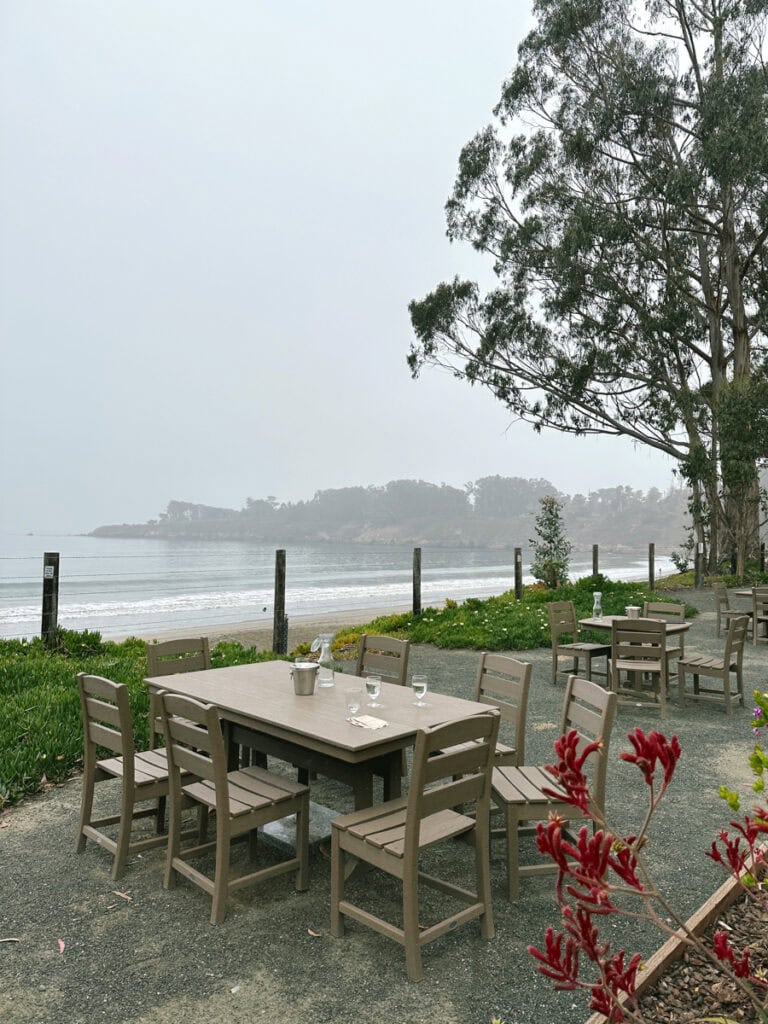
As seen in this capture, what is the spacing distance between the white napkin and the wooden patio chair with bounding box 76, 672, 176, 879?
102 centimetres

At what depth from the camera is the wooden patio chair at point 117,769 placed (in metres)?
3.34

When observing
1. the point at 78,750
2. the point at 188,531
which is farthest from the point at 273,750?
the point at 188,531

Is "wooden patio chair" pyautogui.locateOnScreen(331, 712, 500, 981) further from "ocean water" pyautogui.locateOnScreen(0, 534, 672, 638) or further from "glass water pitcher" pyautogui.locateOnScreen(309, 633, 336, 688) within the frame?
"ocean water" pyautogui.locateOnScreen(0, 534, 672, 638)

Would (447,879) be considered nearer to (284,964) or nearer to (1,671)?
(284,964)

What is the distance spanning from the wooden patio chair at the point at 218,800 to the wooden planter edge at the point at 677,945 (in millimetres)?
1471

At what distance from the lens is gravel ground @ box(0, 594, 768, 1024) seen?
2.45 metres

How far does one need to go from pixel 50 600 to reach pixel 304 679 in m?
6.62

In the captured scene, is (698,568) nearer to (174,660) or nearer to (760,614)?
(760,614)

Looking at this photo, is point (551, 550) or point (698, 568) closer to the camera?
point (551, 550)

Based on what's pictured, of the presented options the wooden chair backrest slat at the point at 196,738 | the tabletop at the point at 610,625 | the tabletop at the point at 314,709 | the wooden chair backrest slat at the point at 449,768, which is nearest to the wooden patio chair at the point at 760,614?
the tabletop at the point at 610,625

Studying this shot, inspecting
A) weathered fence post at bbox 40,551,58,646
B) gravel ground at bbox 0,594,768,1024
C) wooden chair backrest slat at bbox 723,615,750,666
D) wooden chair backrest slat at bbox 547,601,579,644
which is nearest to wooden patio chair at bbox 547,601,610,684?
wooden chair backrest slat at bbox 547,601,579,644

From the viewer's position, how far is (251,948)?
2789mm

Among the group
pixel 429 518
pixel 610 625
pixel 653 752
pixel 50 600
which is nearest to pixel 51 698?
pixel 50 600

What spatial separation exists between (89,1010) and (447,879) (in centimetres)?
158
